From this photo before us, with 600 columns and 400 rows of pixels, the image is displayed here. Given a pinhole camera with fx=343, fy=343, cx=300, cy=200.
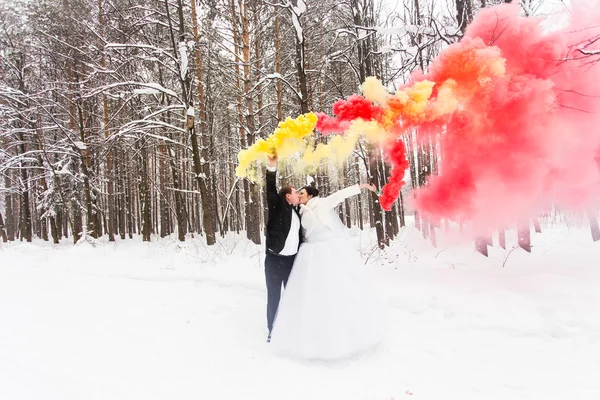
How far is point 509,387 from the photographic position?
3.01 metres

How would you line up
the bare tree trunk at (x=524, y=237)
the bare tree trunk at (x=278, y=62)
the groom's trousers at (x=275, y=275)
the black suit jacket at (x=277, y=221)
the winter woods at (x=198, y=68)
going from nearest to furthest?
the black suit jacket at (x=277, y=221) → the groom's trousers at (x=275, y=275) → the bare tree trunk at (x=524, y=237) → the winter woods at (x=198, y=68) → the bare tree trunk at (x=278, y=62)

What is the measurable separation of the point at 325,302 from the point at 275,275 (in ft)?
2.87

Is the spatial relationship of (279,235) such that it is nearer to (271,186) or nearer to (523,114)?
(271,186)

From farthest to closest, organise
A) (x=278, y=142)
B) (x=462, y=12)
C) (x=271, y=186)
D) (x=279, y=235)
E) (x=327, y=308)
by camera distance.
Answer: (x=462, y=12)
(x=278, y=142)
(x=271, y=186)
(x=279, y=235)
(x=327, y=308)

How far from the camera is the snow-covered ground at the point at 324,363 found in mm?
2986

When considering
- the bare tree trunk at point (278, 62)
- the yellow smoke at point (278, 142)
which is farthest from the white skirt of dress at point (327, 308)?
the bare tree trunk at point (278, 62)

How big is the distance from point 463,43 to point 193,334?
6.24m

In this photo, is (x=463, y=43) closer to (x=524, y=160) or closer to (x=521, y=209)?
(x=524, y=160)

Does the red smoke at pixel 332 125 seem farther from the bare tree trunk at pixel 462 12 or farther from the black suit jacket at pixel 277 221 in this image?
the bare tree trunk at pixel 462 12

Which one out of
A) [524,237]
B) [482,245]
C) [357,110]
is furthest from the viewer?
[482,245]

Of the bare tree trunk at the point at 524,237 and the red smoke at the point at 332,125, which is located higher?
the red smoke at the point at 332,125

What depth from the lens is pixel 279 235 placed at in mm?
4203

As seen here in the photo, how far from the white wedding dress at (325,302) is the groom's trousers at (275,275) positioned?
0.76 feet

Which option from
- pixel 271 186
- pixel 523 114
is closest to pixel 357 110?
pixel 271 186
